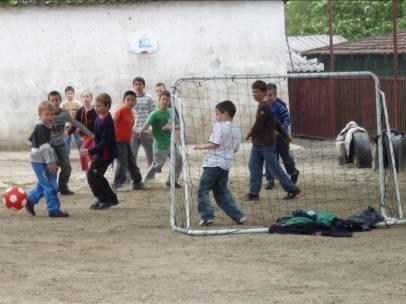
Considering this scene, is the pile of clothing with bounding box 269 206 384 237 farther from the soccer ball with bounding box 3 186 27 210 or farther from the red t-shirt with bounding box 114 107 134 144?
the red t-shirt with bounding box 114 107 134 144

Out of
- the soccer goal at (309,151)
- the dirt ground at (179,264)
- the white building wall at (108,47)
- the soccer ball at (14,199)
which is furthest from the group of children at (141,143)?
the white building wall at (108,47)

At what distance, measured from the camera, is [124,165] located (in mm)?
16172

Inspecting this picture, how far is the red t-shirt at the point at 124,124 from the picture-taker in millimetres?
16031

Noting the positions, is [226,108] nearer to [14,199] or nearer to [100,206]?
[100,206]

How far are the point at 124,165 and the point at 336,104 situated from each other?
36.2ft

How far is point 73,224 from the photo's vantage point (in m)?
13.0

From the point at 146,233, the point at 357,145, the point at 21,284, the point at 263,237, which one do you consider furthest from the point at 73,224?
the point at 357,145

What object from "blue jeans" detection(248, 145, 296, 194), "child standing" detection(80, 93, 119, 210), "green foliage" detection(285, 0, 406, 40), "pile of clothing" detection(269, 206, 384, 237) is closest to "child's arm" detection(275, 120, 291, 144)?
"blue jeans" detection(248, 145, 296, 194)

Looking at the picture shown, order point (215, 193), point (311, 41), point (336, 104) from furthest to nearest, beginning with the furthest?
point (311, 41)
point (336, 104)
point (215, 193)

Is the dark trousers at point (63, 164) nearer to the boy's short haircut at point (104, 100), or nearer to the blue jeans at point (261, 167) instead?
the boy's short haircut at point (104, 100)

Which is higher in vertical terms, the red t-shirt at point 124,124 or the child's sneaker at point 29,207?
the red t-shirt at point 124,124

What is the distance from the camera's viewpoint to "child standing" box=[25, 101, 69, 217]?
13.3 meters

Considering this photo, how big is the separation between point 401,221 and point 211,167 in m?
2.14

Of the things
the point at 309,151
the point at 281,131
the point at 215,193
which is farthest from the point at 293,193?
the point at 309,151
